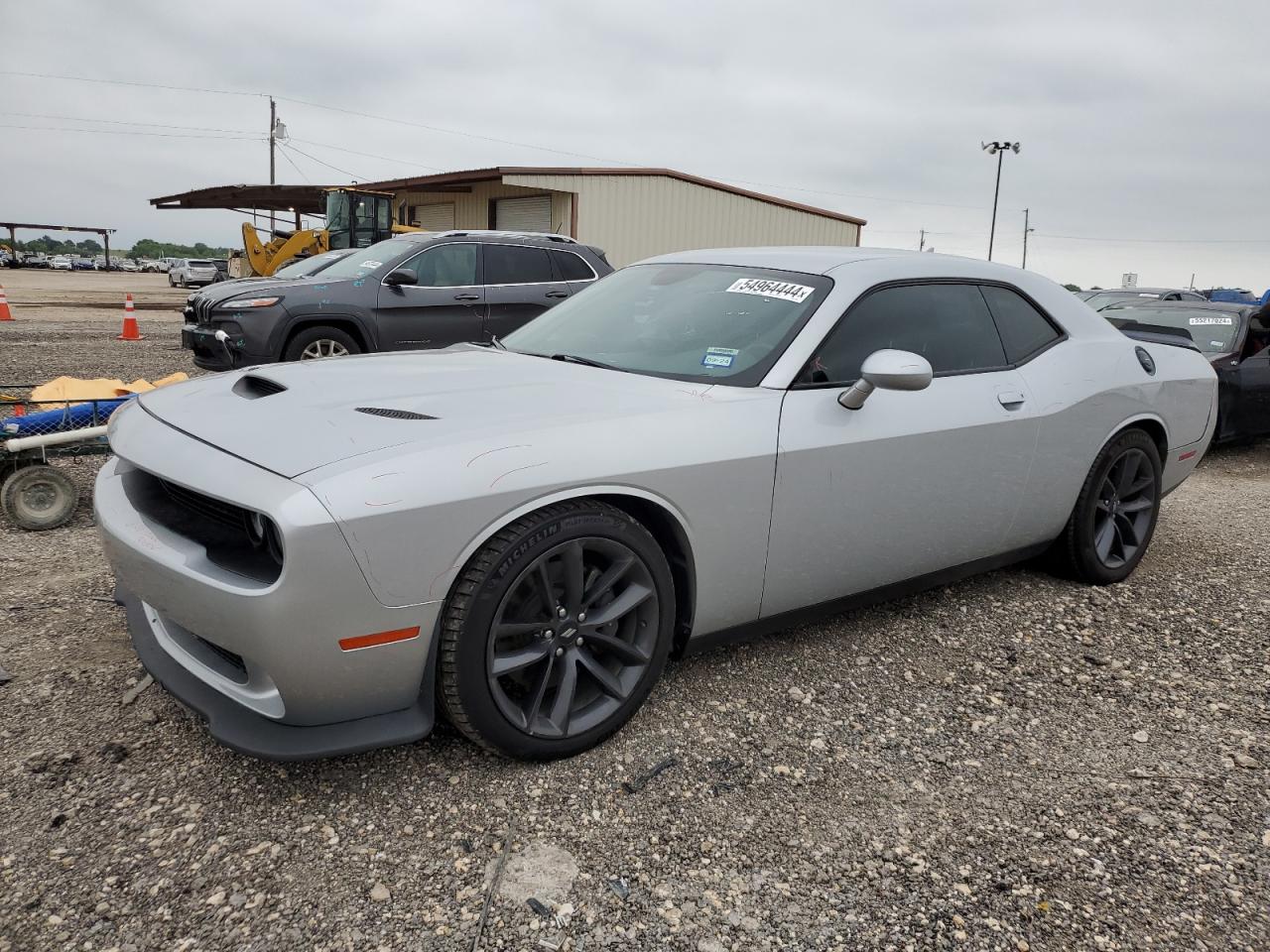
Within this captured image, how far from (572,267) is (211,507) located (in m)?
7.50

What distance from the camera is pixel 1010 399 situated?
3.62 metres

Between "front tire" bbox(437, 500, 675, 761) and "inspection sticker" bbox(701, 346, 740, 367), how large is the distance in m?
0.72

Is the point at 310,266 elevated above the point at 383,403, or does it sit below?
above

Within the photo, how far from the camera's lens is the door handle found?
11.8 feet

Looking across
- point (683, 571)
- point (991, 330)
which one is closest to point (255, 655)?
point (683, 571)

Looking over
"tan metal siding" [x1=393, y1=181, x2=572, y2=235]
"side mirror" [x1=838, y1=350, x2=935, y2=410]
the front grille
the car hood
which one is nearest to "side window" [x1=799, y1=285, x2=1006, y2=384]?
"side mirror" [x1=838, y1=350, x2=935, y2=410]

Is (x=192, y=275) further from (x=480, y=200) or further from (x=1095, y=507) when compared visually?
(x=1095, y=507)

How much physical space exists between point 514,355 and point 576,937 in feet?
6.88

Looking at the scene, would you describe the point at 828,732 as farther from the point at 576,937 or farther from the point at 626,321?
the point at 626,321

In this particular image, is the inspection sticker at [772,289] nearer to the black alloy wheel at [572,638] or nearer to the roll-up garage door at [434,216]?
the black alloy wheel at [572,638]

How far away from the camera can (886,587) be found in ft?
11.3

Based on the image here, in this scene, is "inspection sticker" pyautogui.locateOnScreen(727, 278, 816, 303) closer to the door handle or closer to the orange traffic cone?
the door handle

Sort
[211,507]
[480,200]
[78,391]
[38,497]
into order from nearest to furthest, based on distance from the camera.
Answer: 1. [211,507]
2. [38,497]
3. [78,391]
4. [480,200]

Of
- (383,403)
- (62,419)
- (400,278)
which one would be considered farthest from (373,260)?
(383,403)
